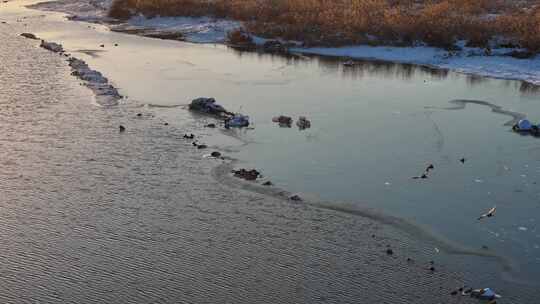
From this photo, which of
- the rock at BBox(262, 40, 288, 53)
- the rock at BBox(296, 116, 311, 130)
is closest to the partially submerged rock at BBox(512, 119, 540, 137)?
the rock at BBox(296, 116, 311, 130)

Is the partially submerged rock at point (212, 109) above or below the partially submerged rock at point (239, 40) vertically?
below

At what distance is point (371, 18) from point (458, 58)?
9.71 m

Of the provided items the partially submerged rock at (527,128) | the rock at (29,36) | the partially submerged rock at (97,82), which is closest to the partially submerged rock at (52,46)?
the rock at (29,36)

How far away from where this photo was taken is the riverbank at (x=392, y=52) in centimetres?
3222

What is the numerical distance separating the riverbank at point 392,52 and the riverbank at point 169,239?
18845 millimetres

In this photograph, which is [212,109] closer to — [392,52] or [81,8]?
[392,52]

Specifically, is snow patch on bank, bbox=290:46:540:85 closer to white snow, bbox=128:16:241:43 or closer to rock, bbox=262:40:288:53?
rock, bbox=262:40:288:53

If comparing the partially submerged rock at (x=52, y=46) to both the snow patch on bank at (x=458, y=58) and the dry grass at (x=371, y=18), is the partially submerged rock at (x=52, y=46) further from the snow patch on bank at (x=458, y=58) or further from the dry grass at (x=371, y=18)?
the snow patch on bank at (x=458, y=58)

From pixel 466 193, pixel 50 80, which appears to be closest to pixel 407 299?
pixel 466 193

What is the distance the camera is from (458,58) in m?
35.1

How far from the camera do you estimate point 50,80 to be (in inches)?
1133

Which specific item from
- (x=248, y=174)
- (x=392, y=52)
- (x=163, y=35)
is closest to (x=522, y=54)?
(x=392, y=52)

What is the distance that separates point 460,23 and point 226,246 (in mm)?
31806

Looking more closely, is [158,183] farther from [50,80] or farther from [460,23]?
[460,23]
